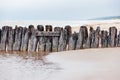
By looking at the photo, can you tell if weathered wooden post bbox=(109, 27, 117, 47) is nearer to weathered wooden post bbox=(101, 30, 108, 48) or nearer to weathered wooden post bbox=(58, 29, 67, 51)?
weathered wooden post bbox=(101, 30, 108, 48)

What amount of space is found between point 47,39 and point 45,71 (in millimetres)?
3463

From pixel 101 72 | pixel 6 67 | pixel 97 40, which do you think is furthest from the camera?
pixel 97 40

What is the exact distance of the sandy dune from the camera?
605 cm

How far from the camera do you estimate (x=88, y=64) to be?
297 inches

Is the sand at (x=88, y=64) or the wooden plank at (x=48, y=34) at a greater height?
the wooden plank at (x=48, y=34)

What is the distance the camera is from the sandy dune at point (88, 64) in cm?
605

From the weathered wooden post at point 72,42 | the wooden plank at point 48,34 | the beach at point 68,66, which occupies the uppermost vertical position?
the wooden plank at point 48,34

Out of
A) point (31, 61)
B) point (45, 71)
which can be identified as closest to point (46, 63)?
point (31, 61)

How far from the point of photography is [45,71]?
6812 millimetres

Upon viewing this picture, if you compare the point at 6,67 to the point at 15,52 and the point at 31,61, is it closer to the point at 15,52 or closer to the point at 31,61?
the point at 31,61

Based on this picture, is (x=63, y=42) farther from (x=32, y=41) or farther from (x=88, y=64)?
(x=88, y=64)

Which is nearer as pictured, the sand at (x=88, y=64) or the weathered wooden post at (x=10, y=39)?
the sand at (x=88, y=64)

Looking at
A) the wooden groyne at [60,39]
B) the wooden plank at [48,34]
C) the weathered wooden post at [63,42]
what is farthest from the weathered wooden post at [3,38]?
the weathered wooden post at [63,42]

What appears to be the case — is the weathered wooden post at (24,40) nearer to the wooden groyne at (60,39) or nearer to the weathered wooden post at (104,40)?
the wooden groyne at (60,39)
